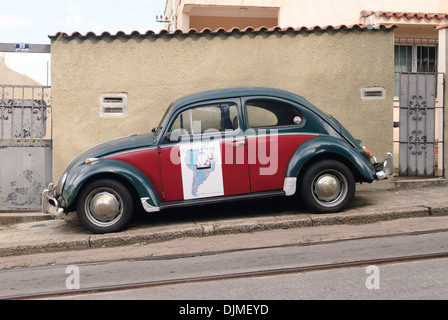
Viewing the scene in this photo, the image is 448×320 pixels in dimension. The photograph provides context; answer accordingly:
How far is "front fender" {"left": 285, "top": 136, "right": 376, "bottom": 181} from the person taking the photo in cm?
695

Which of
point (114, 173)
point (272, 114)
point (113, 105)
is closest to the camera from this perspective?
point (114, 173)

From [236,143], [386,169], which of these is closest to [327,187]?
[386,169]

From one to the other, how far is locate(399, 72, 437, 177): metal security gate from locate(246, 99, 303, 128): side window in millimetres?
2901

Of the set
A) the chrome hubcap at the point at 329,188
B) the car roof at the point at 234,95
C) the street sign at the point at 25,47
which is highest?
the street sign at the point at 25,47

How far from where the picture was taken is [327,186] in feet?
23.1

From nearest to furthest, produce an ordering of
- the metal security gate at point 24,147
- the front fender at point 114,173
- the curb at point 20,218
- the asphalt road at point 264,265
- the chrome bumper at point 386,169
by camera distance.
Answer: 1. the asphalt road at point 264,265
2. the front fender at point 114,173
3. the chrome bumper at point 386,169
4. the curb at point 20,218
5. the metal security gate at point 24,147

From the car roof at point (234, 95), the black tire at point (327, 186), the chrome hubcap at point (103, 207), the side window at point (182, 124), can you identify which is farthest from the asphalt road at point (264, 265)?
the car roof at point (234, 95)

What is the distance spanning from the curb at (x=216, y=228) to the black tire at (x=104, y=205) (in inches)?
7.0

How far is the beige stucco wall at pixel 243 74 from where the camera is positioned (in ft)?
29.2

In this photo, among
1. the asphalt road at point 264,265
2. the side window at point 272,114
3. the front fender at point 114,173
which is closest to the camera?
the asphalt road at point 264,265

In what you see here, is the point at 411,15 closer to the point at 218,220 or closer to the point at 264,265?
the point at 218,220

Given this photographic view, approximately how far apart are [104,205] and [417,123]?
569 cm

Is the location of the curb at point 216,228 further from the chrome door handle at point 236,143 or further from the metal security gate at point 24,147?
the metal security gate at point 24,147

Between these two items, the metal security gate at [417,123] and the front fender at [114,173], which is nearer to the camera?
the front fender at [114,173]
